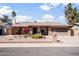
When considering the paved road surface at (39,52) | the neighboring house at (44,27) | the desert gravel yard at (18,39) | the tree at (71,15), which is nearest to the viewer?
the paved road surface at (39,52)

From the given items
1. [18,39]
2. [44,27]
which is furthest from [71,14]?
[18,39]

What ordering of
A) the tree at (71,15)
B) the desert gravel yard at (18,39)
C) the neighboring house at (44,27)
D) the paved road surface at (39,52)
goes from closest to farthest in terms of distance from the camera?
the paved road surface at (39,52)
the desert gravel yard at (18,39)
the neighboring house at (44,27)
the tree at (71,15)

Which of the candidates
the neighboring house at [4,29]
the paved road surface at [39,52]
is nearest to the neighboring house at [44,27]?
the neighboring house at [4,29]

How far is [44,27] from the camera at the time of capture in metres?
25.9

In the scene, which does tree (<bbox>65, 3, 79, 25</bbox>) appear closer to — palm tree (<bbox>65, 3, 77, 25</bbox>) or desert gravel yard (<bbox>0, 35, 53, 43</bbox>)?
palm tree (<bbox>65, 3, 77, 25</bbox>)

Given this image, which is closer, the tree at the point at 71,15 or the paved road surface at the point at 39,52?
the paved road surface at the point at 39,52

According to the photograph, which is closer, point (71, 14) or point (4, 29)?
point (4, 29)

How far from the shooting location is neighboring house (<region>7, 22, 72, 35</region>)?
23.0m

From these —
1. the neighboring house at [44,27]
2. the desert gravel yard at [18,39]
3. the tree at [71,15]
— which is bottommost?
the desert gravel yard at [18,39]

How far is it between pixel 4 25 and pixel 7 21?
64 cm

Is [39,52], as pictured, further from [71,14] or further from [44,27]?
[71,14]

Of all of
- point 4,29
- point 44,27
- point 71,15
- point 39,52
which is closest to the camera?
point 39,52

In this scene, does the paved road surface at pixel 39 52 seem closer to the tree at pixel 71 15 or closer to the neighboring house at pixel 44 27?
the neighboring house at pixel 44 27

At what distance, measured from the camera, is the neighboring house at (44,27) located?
2304 cm
